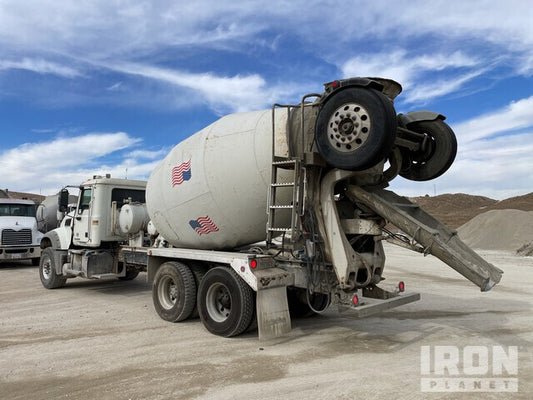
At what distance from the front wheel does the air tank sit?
446cm

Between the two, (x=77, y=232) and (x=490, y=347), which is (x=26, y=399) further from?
(x=77, y=232)

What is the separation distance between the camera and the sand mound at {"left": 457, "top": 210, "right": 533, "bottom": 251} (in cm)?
2805

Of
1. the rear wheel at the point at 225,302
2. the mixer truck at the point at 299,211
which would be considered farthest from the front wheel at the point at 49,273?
the rear wheel at the point at 225,302

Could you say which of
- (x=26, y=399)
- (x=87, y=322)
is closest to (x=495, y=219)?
(x=87, y=322)

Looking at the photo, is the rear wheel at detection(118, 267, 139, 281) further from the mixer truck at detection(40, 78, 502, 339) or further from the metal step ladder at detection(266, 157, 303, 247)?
the metal step ladder at detection(266, 157, 303, 247)

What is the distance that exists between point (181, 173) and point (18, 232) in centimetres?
1139

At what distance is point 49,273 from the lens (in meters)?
11.7

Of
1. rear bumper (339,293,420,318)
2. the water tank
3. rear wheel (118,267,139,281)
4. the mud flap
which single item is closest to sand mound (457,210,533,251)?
rear wheel (118,267,139,281)

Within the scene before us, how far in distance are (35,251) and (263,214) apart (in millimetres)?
12882

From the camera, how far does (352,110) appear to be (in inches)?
229

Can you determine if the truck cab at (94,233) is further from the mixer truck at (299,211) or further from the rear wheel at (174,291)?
the mixer truck at (299,211)

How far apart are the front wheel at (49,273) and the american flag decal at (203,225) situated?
17.0 ft

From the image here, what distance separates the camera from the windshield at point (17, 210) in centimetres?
1719

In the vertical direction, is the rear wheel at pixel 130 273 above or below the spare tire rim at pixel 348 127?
below
